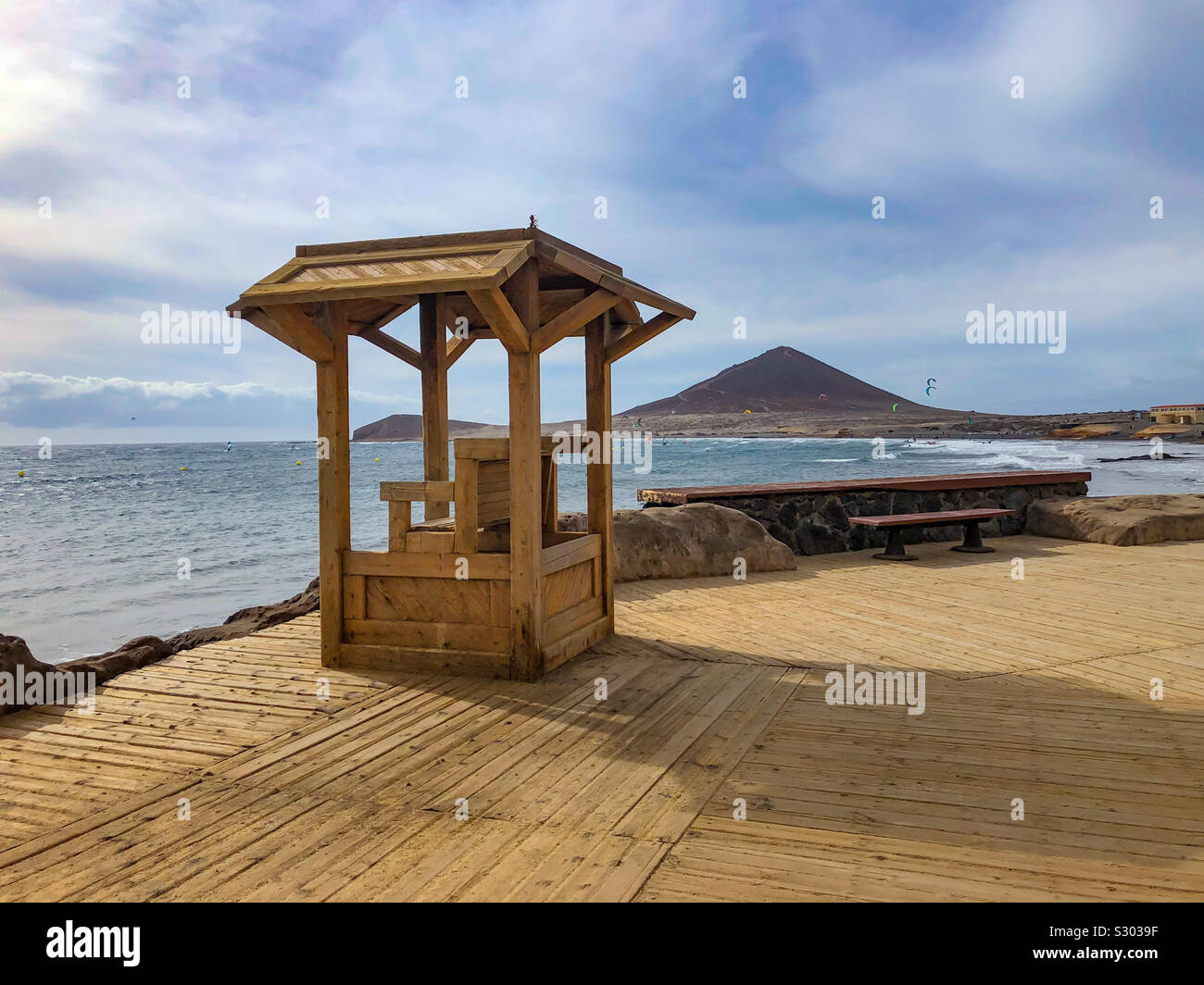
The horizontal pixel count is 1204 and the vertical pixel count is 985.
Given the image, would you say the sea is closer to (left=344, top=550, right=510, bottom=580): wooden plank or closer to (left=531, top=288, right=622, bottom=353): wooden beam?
(left=344, top=550, right=510, bottom=580): wooden plank

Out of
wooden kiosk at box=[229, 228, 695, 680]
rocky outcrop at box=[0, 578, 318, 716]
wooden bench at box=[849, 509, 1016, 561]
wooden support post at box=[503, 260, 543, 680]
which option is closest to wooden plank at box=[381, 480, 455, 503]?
wooden kiosk at box=[229, 228, 695, 680]

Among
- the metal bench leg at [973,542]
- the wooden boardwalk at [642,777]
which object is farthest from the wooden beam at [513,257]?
the metal bench leg at [973,542]

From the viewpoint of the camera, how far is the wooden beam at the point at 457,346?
22.9 ft

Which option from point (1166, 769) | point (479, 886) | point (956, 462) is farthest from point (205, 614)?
point (956, 462)

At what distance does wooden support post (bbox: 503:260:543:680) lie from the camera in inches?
201

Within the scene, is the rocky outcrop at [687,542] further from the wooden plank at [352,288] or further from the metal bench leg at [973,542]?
the wooden plank at [352,288]

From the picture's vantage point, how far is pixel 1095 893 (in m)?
2.56

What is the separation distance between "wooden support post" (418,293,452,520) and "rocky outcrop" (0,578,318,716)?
2018 millimetres

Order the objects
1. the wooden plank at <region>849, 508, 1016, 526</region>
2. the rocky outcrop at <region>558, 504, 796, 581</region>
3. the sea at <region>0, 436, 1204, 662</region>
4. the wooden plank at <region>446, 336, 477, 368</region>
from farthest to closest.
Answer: the sea at <region>0, 436, 1204, 662</region> < the wooden plank at <region>849, 508, 1016, 526</region> < the rocky outcrop at <region>558, 504, 796, 581</region> < the wooden plank at <region>446, 336, 477, 368</region>

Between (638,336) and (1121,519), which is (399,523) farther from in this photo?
(1121,519)
